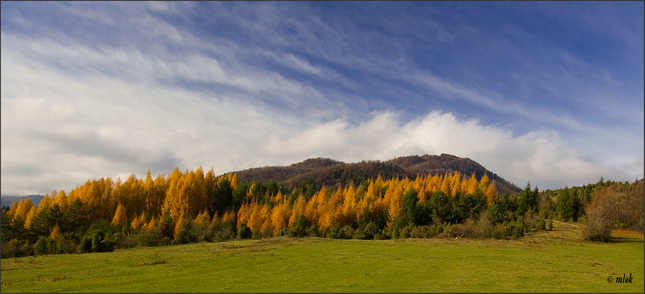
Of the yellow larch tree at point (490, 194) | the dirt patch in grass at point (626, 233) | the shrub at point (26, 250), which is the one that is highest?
the yellow larch tree at point (490, 194)

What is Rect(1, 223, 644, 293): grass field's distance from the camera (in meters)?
23.7

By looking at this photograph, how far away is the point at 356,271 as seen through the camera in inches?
1182

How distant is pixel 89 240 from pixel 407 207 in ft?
206

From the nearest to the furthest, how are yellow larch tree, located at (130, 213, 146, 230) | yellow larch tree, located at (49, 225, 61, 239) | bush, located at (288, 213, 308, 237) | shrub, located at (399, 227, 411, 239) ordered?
1. shrub, located at (399, 227, 411, 239)
2. bush, located at (288, 213, 308, 237)
3. yellow larch tree, located at (49, 225, 61, 239)
4. yellow larch tree, located at (130, 213, 146, 230)

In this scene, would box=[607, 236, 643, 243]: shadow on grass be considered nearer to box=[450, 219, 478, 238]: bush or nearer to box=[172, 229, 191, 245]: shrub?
box=[450, 219, 478, 238]: bush

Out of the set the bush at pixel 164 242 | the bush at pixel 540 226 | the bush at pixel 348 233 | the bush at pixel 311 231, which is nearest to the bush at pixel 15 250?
the bush at pixel 164 242

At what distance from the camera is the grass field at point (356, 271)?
23691 mm

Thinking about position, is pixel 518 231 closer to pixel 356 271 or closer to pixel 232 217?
pixel 356 271

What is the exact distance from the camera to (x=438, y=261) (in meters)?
35.4

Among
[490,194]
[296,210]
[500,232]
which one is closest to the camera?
[500,232]

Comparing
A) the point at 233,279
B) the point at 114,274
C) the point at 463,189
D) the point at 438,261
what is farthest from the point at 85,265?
the point at 463,189

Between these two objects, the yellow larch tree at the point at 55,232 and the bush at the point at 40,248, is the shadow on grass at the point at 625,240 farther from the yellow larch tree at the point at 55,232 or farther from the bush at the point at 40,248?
the yellow larch tree at the point at 55,232

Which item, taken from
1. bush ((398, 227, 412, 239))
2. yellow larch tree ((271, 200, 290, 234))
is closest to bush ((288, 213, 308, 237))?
yellow larch tree ((271, 200, 290, 234))

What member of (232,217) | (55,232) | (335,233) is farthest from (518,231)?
(55,232)
